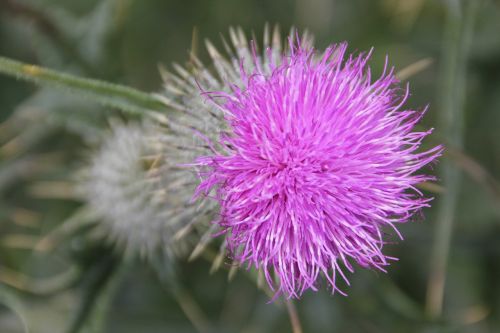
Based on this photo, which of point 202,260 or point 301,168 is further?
point 202,260

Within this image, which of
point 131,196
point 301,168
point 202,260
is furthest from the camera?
point 202,260

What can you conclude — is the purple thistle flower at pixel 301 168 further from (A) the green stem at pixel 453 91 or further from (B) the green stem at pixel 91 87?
(A) the green stem at pixel 453 91

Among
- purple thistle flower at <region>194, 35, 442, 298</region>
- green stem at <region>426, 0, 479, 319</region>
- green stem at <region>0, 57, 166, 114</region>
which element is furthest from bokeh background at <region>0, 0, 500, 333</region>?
purple thistle flower at <region>194, 35, 442, 298</region>

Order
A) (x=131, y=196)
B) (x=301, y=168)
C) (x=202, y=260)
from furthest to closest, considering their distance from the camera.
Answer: (x=202, y=260) → (x=131, y=196) → (x=301, y=168)

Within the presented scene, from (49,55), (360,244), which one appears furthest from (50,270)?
(360,244)

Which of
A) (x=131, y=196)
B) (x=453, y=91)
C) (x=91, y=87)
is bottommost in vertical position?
(x=131, y=196)

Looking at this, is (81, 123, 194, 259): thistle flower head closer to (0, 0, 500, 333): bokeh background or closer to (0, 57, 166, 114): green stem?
(0, 0, 500, 333): bokeh background

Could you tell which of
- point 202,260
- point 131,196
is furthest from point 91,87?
point 202,260

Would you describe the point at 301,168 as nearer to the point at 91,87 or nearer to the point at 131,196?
the point at 91,87
